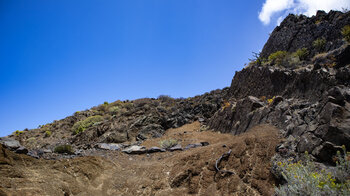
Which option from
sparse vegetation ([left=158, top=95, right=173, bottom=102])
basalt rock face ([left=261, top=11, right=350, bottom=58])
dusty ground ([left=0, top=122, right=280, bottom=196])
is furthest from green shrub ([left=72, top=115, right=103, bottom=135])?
basalt rock face ([left=261, top=11, right=350, bottom=58])

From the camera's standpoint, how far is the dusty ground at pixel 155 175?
5347mm

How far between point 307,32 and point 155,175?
1789 centimetres

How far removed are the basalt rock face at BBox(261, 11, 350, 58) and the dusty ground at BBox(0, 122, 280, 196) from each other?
1079cm

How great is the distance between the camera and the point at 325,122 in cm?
501

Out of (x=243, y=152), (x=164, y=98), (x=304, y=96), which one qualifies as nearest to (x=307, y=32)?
(x=304, y=96)

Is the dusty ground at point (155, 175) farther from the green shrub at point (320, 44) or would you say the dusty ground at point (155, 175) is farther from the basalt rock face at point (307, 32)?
the basalt rock face at point (307, 32)

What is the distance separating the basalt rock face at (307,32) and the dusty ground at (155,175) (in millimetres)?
10789

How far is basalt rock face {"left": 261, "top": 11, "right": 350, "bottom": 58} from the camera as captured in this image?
14.2m

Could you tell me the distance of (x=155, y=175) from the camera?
7.55 meters

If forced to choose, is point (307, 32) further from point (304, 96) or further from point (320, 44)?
point (304, 96)

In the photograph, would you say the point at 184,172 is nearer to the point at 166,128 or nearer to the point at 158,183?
the point at 158,183

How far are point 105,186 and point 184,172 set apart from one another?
300 cm

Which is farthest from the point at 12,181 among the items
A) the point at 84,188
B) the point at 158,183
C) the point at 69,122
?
the point at 69,122

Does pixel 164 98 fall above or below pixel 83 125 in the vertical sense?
above
